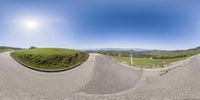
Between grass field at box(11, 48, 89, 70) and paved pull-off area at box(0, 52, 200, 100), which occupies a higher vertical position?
grass field at box(11, 48, 89, 70)

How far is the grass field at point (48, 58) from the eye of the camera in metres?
14.4

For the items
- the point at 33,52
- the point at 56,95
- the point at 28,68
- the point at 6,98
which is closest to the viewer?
the point at 6,98

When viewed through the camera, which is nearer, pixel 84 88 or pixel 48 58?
pixel 84 88

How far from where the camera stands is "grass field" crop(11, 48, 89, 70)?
1442 centimetres

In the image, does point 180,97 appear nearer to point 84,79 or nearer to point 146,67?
point 84,79

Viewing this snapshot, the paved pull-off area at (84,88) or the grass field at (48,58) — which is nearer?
the paved pull-off area at (84,88)

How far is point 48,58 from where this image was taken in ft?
50.0

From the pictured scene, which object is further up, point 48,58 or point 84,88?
point 48,58

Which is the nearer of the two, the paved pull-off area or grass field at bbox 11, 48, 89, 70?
the paved pull-off area

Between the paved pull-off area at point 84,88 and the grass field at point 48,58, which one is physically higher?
the grass field at point 48,58

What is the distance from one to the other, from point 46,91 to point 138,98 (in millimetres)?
5079

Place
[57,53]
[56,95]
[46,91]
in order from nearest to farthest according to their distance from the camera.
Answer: [56,95], [46,91], [57,53]

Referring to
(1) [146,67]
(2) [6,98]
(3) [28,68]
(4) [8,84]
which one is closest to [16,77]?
(4) [8,84]

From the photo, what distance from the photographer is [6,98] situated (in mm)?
7395
